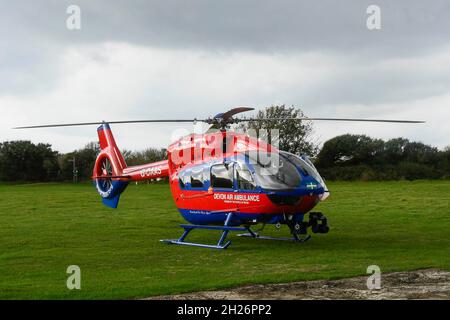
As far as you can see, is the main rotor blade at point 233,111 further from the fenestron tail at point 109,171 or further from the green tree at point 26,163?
the green tree at point 26,163

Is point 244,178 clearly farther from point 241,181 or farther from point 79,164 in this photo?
point 79,164

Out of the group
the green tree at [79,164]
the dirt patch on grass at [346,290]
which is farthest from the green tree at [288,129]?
the green tree at [79,164]

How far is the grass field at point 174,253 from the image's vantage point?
9.95 metres

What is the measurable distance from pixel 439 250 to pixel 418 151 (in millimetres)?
47843

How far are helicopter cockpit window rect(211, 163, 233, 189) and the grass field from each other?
5.38 ft

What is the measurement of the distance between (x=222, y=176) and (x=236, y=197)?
0.67 meters

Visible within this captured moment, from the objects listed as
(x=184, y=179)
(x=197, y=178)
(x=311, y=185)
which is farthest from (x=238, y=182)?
(x=184, y=179)

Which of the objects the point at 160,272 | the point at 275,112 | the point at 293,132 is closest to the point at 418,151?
the point at 275,112

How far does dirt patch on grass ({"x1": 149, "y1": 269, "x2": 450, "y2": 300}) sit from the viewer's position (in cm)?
869

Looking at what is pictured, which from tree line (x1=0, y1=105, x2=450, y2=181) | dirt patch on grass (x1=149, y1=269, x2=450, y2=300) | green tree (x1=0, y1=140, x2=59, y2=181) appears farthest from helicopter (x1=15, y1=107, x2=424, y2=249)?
green tree (x1=0, y1=140, x2=59, y2=181)

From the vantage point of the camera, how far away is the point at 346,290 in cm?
913

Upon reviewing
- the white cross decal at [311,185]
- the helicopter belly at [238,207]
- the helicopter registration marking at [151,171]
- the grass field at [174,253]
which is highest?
the helicopter registration marking at [151,171]

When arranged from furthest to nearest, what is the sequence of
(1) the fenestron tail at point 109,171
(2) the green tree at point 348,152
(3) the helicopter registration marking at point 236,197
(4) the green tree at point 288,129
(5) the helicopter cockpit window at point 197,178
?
(2) the green tree at point 348,152, (4) the green tree at point 288,129, (1) the fenestron tail at point 109,171, (5) the helicopter cockpit window at point 197,178, (3) the helicopter registration marking at point 236,197

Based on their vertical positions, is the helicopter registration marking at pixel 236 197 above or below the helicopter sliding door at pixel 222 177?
below
